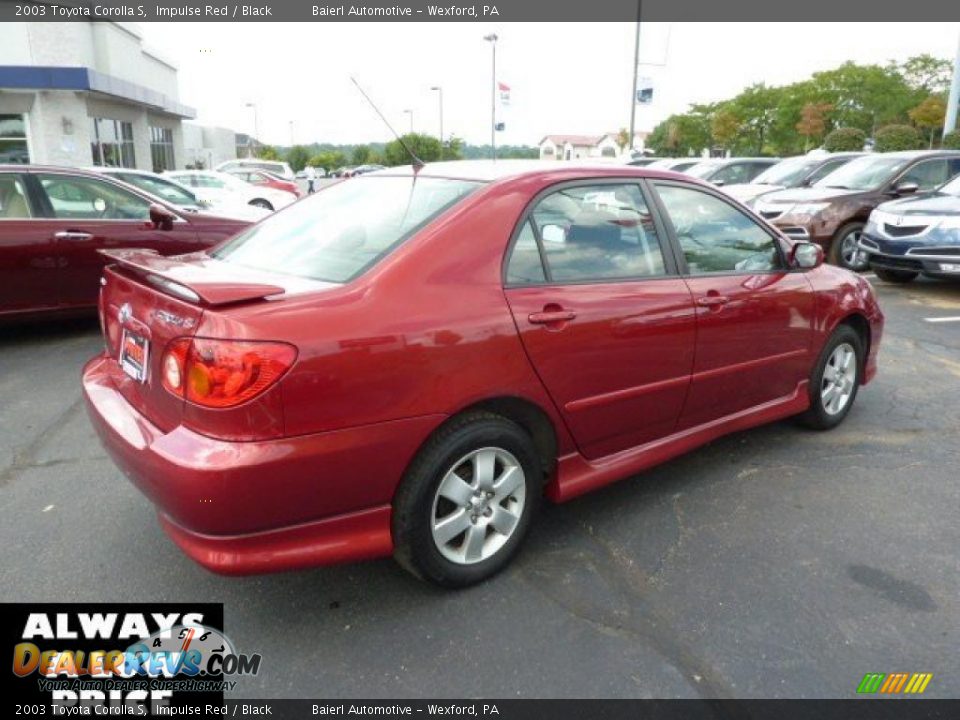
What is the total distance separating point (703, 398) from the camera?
350 centimetres

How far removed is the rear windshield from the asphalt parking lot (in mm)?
1233

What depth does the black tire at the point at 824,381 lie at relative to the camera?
4164mm

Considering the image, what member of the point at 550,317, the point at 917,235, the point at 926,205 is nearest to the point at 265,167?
the point at 926,205

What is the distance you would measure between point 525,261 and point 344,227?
0.79 meters

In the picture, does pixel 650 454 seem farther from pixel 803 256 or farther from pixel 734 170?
pixel 734 170

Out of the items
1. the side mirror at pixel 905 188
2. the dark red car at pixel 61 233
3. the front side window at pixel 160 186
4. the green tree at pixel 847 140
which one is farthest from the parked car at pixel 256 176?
the green tree at pixel 847 140

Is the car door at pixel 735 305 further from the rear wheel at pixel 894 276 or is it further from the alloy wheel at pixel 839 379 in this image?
the rear wheel at pixel 894 276

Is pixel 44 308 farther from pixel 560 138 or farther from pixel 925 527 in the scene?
pixel 560 138

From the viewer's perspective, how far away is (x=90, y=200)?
6535 mm

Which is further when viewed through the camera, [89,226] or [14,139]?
[14,139]

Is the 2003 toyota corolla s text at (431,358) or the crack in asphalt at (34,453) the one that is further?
the crack in asphalt at (34,453)

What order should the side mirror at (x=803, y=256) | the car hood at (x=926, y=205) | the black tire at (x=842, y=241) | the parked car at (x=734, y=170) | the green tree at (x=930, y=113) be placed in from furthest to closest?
the green tree at (x=930, y=113) → the parked car at (x=734, y=170) → the black tire at (x=842, y=241) → the car hood at (x=926, y=205) → the side mirror at (x=803, y=256)

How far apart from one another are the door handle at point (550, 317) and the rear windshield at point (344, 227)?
1.80 ft

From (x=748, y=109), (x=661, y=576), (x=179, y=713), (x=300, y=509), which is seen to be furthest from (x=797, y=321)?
(x=748, y=109)
